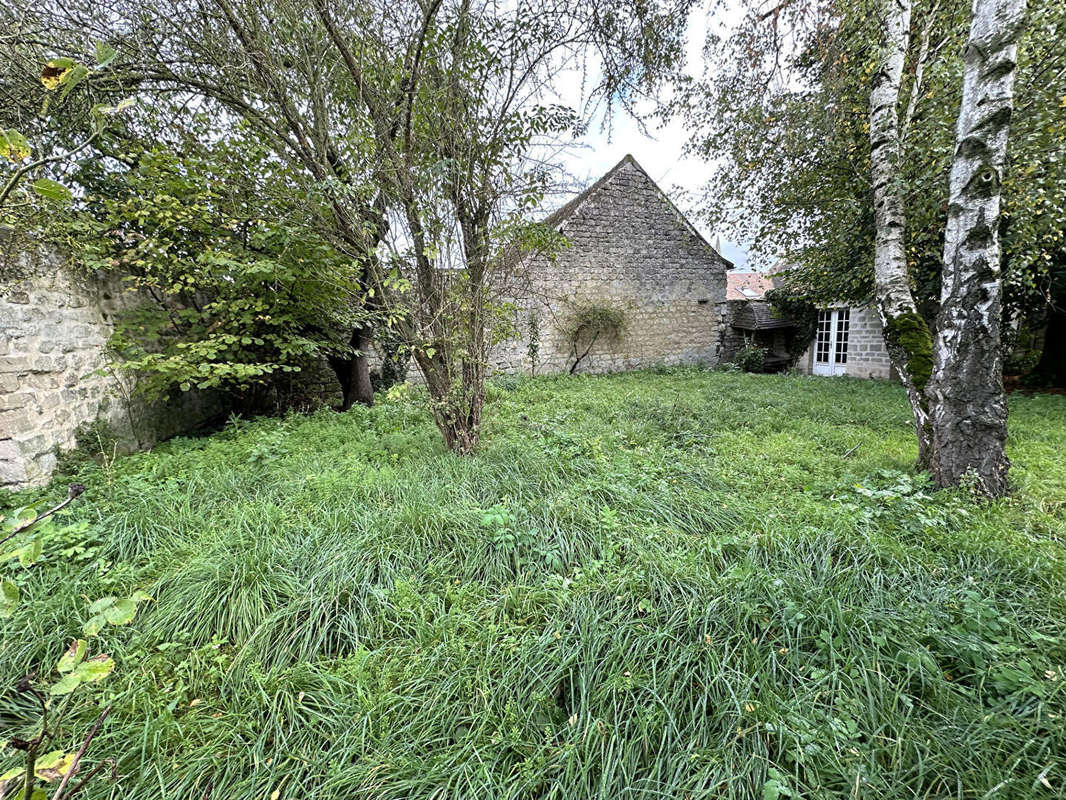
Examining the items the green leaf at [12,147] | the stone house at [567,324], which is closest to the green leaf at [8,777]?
the green leaf at [12,147]

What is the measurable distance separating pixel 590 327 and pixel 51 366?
9607 millimetres

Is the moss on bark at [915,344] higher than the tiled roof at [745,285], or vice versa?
the tiled roof at [745,285]

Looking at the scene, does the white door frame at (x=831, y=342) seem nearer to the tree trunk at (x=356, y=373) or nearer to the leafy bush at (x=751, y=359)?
the leafy bush at (x=751, y=359)

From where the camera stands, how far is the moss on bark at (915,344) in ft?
11.3

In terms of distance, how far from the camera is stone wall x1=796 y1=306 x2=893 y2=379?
11937 millimetres

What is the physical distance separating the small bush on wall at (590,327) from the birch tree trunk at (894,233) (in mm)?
7223

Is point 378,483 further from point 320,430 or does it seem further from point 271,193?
point 271,193

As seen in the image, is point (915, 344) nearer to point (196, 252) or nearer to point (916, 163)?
point (916, 163)

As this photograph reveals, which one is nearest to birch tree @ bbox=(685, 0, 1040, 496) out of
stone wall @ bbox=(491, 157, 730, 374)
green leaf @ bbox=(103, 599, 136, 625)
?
stone wall @ bbox=(491, 157, 730, 374)

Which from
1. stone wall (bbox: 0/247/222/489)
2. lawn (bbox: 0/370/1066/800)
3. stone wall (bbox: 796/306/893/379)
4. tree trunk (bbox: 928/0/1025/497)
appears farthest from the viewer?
stone wall (bbox: 796/306/893/379)

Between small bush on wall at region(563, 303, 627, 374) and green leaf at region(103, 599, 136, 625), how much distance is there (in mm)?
10279

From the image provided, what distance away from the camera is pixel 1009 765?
131cm

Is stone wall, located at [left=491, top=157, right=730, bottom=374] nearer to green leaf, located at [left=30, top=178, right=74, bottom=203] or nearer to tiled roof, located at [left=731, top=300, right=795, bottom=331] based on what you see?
tiled roof, located at [left=731, top=300, right=795, bottom=331]

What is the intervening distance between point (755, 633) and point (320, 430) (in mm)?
4485
